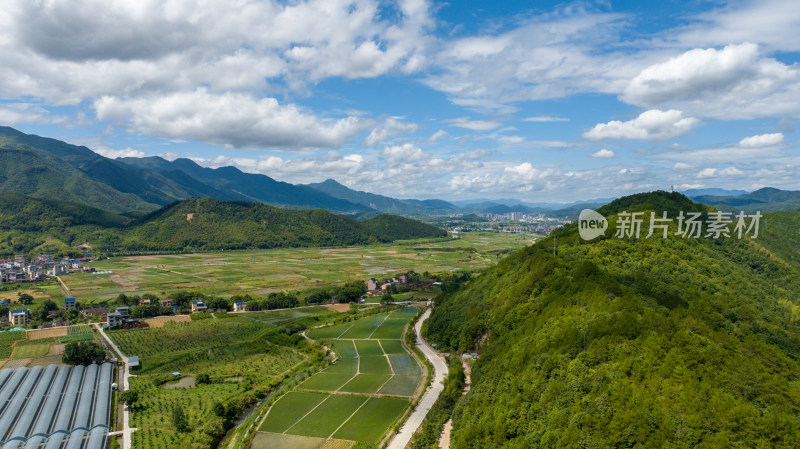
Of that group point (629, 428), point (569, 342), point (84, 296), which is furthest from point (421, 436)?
point (84, 296)

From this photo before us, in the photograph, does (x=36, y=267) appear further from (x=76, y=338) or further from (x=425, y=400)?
(x=425, y=400)

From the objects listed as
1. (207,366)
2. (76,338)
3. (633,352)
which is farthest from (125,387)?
(633,352)

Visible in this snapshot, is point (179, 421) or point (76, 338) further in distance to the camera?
point (76, 338)

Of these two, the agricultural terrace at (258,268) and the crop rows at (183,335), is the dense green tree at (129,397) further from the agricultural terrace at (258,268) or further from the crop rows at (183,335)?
the agricultural terrace at (258,268)

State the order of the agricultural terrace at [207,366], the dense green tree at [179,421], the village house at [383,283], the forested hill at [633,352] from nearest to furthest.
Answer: the forested hill at [633,352] → the dense green tree at [179,421] → the agricultural terrace at [207,366] → the village house at [383,283]

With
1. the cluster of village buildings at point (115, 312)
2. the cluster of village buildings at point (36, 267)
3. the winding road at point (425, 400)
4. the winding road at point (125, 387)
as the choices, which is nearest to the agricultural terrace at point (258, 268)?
the cluster of village buildings at point (36, 267)

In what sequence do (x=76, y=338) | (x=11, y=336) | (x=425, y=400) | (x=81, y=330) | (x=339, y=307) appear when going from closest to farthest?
1. (x=425, y=400)
2. (x=11, y=336)
3. (x=76, y=338)
4. (x=81, y=330)
5. (x=339, y=307)
